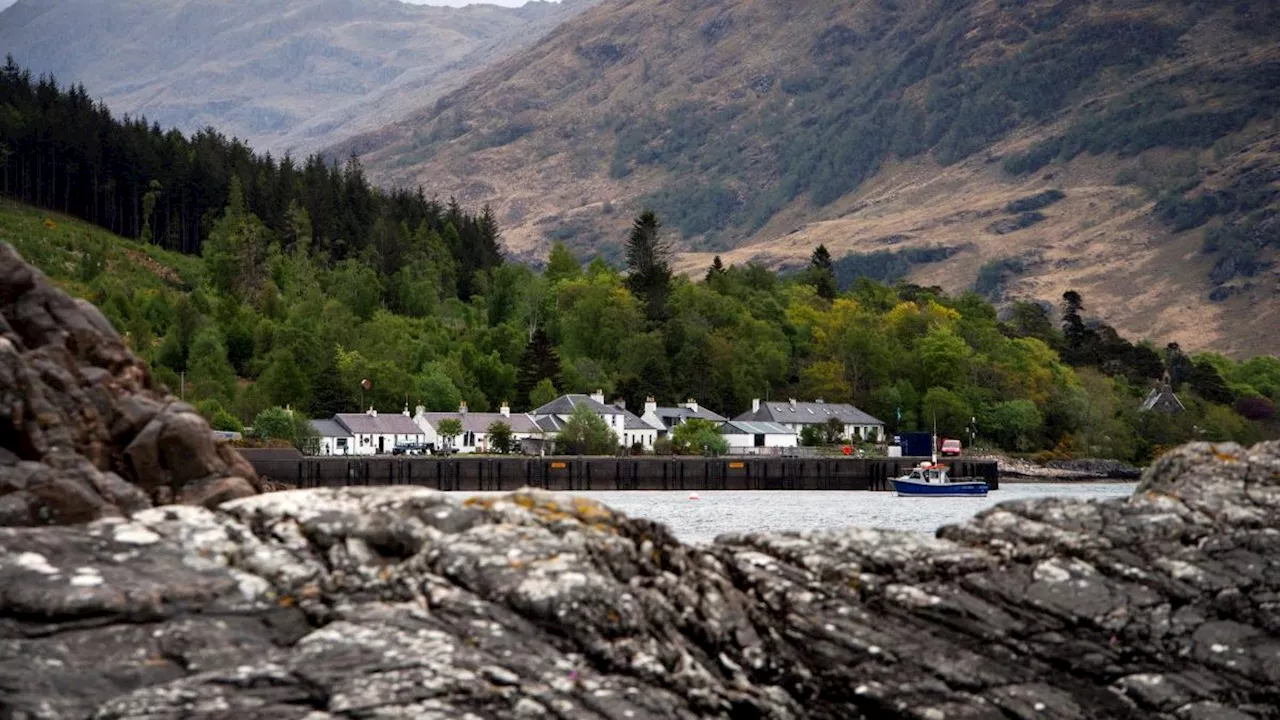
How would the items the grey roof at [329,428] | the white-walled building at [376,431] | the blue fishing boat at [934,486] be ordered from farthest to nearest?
the white-walled building at [376,431] → the grey roof at [329,428] → the blue fishing boat at [934,486]

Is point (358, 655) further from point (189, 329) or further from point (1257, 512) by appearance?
point (189, 329)

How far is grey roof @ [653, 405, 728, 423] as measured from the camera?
517 ft

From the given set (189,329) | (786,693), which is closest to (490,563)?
(786,693)

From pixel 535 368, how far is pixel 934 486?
163ft

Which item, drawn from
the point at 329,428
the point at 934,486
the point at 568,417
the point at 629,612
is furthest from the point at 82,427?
the point at 568,417

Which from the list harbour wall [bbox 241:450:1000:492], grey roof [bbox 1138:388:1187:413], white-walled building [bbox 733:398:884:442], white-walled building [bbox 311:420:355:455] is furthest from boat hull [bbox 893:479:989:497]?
grey roof [bbox 1138:388:1187:413]

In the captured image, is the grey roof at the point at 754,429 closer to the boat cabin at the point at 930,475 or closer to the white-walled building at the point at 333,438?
the boat cabin at the point at 930,475

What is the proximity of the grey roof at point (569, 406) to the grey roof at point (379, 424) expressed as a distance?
1122 centimetres

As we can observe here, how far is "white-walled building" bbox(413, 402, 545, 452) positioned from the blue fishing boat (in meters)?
30.1

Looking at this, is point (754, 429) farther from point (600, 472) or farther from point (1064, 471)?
point (600, 472)

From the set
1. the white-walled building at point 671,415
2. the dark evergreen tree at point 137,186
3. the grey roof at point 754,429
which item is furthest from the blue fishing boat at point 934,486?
the dark evergreen tree at point 137,186

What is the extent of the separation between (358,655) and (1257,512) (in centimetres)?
1041

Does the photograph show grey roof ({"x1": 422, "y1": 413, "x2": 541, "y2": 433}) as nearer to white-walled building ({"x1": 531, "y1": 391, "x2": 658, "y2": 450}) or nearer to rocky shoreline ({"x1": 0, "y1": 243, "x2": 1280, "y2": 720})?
white-walled building ({"x1": 531, "y1": 391, "x2": 658, "y2": 450})

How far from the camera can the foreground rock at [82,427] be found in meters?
18.5
